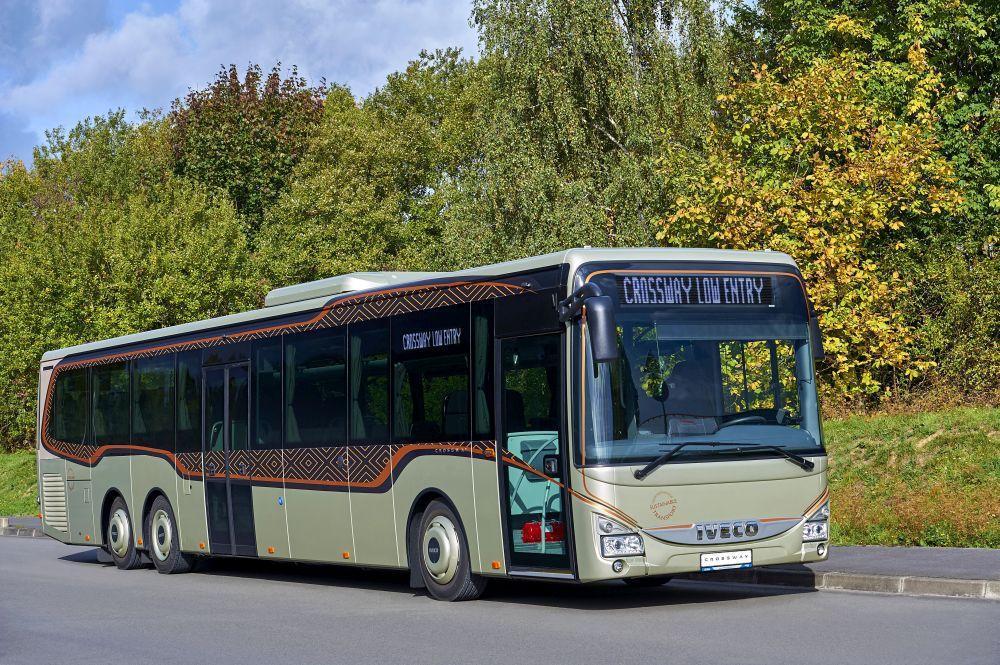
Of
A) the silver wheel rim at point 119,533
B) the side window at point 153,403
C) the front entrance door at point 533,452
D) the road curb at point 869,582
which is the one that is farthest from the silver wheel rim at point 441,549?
the silver wheel rim at point 119,533

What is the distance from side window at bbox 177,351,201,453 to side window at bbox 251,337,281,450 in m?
1.69

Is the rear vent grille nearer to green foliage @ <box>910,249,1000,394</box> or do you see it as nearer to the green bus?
the green bus

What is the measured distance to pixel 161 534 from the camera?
65.2ft

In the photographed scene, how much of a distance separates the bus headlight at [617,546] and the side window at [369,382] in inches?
142

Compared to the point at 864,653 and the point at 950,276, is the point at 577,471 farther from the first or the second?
the point at 950,276

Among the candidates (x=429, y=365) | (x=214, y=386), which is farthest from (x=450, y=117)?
(x=429, y=365)

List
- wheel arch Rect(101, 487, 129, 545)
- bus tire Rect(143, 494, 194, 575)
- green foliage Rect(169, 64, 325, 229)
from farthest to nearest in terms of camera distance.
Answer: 1. green foliage Rect(169, 64, 325, 229)
2. wheel arch Rect(101, 487, 129, 545)
3. bus tire Rect(143, 494, 194, 575)

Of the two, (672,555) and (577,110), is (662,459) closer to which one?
(672,555)

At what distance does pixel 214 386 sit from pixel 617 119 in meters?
24.6

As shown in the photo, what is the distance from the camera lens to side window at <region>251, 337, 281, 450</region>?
1700 cm

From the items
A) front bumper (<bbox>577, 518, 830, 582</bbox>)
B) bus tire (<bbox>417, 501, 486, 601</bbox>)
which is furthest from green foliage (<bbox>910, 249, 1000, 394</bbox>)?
bus tire (<bbox>417, 501, 486, 601</bbox>)

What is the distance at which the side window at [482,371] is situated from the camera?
1318cm

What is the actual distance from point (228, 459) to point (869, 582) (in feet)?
27.9

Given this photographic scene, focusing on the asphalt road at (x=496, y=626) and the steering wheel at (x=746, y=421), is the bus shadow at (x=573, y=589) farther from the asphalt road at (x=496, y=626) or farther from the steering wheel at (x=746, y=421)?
the steering wheel at (x=746, y=421)
